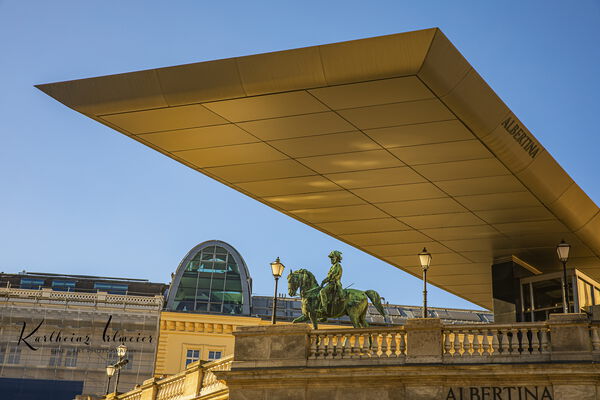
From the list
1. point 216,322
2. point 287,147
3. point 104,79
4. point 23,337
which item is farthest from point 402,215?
point 23,337

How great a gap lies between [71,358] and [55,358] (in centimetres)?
107

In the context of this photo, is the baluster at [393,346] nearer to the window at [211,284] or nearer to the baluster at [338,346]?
the baluster at [338,346]

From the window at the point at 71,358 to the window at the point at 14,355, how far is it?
10.4 feet

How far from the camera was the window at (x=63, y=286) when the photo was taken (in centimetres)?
7069

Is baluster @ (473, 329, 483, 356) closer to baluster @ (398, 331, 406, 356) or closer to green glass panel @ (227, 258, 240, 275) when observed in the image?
baluster @ (398, 331, 406, 356)

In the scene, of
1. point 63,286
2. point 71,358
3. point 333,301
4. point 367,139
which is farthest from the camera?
point 63,286

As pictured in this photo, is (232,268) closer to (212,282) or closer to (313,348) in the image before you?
(212,282)

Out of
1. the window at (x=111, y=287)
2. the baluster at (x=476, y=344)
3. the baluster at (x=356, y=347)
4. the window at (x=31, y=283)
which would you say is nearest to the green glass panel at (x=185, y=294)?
the window at (x=111, y=287)

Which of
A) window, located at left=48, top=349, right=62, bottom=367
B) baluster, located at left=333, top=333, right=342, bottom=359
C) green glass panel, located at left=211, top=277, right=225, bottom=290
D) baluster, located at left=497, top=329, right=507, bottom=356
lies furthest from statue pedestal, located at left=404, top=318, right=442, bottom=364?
→ window, located at left=48, top=349, right=62, bottom=367

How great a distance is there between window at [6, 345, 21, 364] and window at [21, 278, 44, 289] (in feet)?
33.9

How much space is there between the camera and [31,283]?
7194 centimetres

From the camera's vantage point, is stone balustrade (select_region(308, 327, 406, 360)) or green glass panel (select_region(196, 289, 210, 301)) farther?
green glass panel (select_region(196, 289, 210, 301))

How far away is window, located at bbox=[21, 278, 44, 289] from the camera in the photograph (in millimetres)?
70000

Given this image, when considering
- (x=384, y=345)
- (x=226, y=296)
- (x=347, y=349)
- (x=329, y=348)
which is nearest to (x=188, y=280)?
(x=226, y=296)
